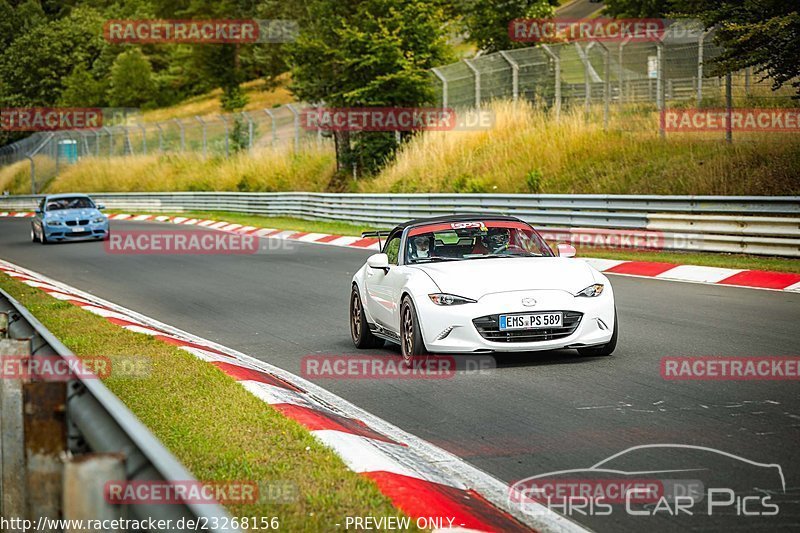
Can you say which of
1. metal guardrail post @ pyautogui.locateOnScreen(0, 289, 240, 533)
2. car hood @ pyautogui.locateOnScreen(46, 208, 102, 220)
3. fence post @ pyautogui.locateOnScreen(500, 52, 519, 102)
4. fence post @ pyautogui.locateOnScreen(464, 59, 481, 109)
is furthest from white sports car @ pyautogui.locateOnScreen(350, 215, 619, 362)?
car hood @ pyautogui.locateOnScreen(46, 208, 102, 220)

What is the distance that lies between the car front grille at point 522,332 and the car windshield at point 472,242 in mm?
1305

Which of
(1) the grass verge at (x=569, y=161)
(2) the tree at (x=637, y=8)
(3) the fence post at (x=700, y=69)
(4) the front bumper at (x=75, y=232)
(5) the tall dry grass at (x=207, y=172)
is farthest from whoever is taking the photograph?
(2) the tree at (x=637, y=8)

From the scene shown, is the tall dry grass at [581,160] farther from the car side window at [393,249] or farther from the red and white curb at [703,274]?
the car side window at [393,249]

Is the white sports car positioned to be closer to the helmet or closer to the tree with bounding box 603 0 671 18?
the helmet

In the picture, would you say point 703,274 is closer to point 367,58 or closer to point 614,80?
point 614,80

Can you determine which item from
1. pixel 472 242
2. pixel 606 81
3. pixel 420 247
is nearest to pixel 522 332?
pixel 472 242

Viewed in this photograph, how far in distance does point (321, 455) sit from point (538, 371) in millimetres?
3559

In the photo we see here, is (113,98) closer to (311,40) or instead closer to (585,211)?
(311,40)

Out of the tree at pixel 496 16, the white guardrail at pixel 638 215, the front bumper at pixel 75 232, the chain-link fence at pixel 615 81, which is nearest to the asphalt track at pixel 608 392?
the white guardrail at pixel 638 215

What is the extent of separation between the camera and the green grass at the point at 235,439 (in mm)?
5090

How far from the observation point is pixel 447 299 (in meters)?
9.48

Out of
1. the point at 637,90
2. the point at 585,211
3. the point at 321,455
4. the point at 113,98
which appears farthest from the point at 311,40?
the point at 113,98

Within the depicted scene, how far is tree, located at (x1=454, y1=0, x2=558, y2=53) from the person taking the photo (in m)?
51.4

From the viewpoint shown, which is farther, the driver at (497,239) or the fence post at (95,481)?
the driver at (497,239)
